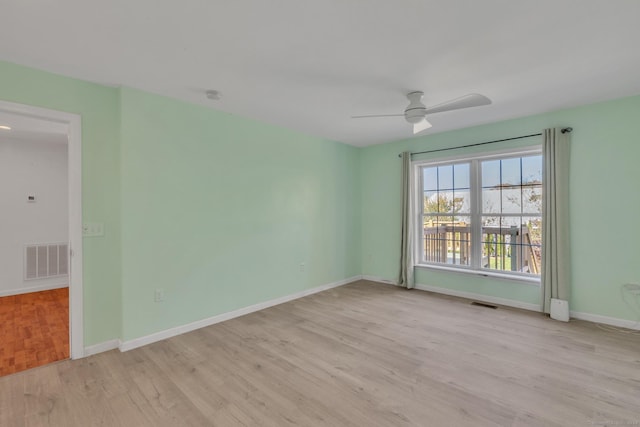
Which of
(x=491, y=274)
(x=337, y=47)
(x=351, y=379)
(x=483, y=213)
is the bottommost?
(x=351, y=379)

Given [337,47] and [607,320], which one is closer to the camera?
[337,47]

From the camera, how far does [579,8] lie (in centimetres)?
175

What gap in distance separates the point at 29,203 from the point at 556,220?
7.74 metres

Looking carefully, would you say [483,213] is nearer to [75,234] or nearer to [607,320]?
[607,320]

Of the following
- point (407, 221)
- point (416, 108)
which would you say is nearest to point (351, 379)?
point (416, 108)

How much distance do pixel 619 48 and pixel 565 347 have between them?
8.52 feet

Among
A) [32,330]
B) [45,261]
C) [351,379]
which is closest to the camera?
[351,379]

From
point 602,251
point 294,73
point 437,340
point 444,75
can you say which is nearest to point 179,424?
point 437,340

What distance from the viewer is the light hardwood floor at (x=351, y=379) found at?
1884 mm

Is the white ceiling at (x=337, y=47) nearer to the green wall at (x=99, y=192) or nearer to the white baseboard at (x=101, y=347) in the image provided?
the green wall at (x=99, y=192)

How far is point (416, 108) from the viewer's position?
2906mm

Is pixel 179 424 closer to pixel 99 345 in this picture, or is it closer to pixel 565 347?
pixel 99 345

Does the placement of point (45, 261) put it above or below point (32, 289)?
above

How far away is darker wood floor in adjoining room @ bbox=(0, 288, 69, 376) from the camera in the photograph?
8.48 ft
